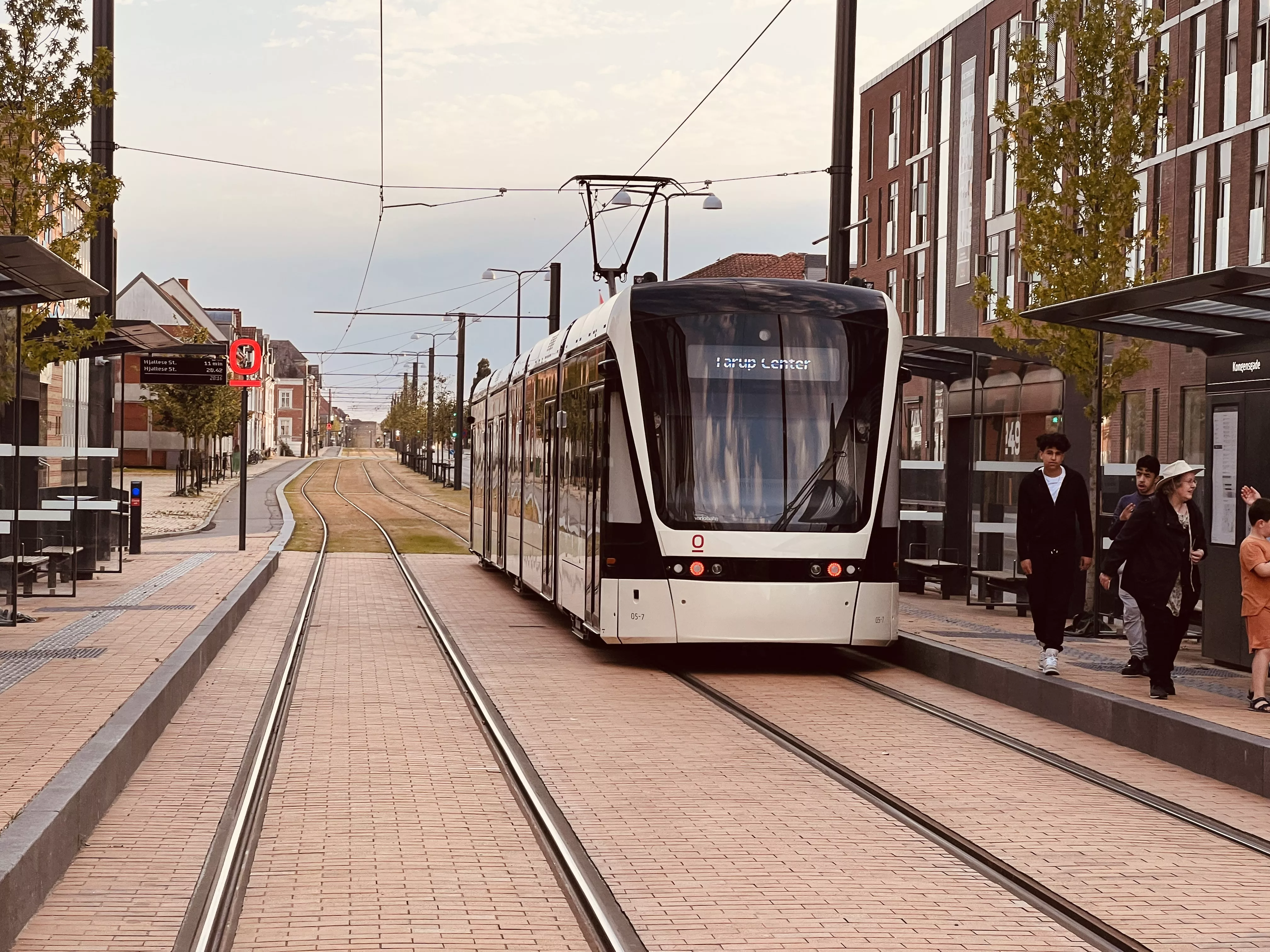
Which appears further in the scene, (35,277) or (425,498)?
(425,498)

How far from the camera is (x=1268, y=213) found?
37.5m

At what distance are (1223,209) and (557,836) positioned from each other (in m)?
35.8

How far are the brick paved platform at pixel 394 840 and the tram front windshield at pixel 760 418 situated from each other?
2.71 metres

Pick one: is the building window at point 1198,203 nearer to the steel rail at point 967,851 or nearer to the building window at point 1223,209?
the building window at point 1223,209

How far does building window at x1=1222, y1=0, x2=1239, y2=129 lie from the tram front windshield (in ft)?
94.2

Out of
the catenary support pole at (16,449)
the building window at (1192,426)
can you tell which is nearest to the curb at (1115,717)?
the catenary support pole at (16,449)

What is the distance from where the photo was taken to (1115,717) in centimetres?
1088

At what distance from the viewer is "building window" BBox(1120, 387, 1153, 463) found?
41.9 meters

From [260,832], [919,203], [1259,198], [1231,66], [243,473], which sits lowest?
[260,832]

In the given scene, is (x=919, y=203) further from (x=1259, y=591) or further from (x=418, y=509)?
(x=1259, y=591)

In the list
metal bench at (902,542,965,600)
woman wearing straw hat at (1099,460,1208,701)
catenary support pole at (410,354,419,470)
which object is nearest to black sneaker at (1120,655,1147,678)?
woman wearing straw hat at (1099,460,1208,701)

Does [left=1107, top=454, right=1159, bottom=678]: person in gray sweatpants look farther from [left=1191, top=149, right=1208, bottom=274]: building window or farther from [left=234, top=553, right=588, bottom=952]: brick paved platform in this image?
[left=1191, top=149, right=1208, bottom=274]: building window

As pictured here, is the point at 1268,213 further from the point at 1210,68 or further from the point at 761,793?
the point at 761,793

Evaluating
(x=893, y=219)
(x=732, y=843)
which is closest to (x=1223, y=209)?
(x=893, y=219)
